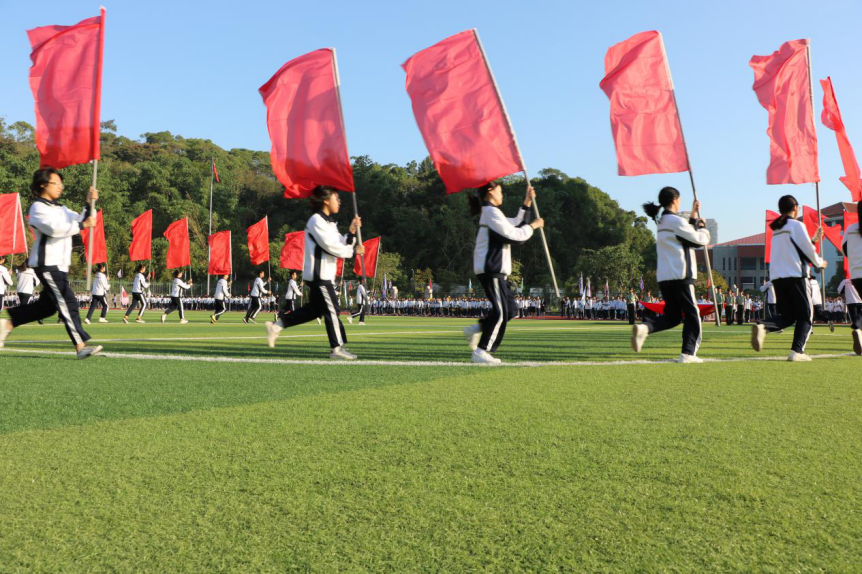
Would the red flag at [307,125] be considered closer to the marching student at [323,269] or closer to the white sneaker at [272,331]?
the marching student at [323,269]

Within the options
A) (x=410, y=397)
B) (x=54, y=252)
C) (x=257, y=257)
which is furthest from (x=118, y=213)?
(x=410, y=397)

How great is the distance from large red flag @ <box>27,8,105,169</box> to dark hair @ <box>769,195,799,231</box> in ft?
31.7

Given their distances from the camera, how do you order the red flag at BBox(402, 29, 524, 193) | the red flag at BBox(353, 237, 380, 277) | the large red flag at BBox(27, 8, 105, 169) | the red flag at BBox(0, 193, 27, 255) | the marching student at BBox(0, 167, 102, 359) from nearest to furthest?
the marching student at BBox(0, 167, 102, 359)
the large red flag at BBox(27, 8, 105, 169)
the red flag at BBox(402, 29, 524, 193)
the red flag at BBox(0, 193, 27, 255)
the red flag at BBox(353, 237, 380, 277)

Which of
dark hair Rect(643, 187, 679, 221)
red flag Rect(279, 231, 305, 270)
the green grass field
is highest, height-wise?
red flag Rect(279, 231, 305, 270)

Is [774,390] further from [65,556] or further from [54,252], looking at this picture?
[54,252]

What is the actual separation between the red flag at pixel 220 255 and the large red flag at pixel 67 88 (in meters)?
23.3

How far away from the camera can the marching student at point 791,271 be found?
8.45 meters

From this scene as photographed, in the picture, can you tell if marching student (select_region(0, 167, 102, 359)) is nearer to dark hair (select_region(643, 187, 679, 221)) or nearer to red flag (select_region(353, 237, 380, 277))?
dark hair (select_region(643, 187, 679, 221))

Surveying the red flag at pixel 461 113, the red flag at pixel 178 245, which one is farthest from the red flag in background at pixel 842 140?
the red flag at pixel 178 245

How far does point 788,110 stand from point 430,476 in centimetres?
1256

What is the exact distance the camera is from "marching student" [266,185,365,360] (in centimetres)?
822

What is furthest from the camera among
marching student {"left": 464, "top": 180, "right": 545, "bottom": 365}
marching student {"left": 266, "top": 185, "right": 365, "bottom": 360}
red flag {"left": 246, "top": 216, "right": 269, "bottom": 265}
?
red flag {"left": 246, "top": 216, "right": 269, "bottom": 265}

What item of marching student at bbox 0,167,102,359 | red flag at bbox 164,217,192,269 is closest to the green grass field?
marching student at bbox 0,167,102,359

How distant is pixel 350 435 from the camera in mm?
3658
